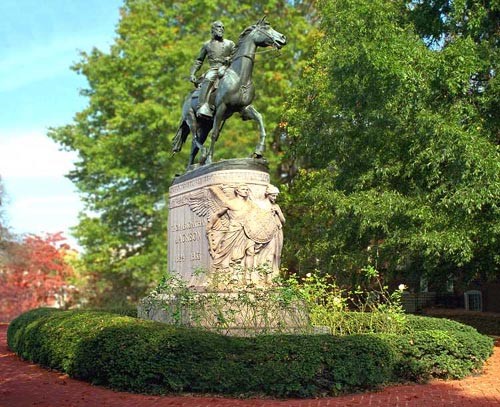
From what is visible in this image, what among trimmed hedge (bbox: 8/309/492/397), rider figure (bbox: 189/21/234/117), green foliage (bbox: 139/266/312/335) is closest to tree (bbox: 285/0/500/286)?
rider figure (bbox: 189/21/234/117)

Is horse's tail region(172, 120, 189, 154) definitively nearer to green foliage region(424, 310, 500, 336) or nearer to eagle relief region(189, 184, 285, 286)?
eagle relief region(189, 184, 285, 286)

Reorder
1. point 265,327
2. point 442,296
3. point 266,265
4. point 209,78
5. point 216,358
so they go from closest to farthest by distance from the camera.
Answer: point 216,358 → point 265,327 → point 266,265 → point 209,78 → point 442,296

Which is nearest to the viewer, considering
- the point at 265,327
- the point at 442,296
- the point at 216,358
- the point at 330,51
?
the point at 216,358

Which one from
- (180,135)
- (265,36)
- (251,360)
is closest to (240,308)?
(251,360)

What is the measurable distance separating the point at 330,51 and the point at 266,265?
9529mm

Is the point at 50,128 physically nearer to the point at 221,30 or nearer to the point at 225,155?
the point at 225,155

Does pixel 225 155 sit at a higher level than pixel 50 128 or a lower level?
lower

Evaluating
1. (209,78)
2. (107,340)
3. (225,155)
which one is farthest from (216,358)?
(225,155)

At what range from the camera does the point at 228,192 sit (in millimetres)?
14344

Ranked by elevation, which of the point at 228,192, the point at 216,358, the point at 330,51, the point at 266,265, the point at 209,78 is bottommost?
the point at 216,358

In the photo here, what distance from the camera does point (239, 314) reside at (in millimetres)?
13133

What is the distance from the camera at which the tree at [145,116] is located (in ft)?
104

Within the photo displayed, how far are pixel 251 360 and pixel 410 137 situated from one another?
33.3 ft

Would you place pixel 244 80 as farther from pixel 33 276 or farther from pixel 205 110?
pixel 33 276
